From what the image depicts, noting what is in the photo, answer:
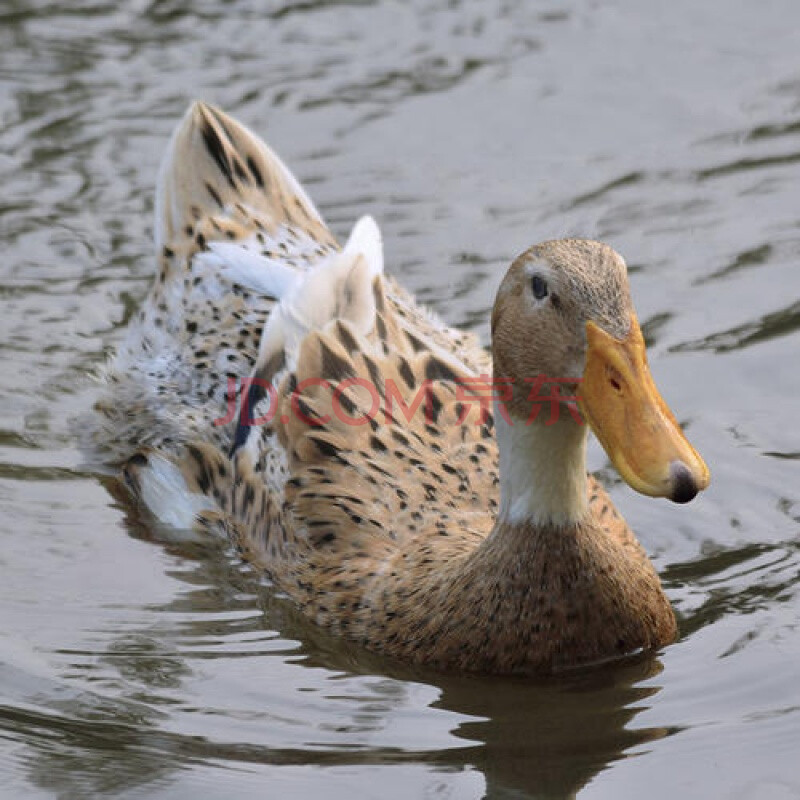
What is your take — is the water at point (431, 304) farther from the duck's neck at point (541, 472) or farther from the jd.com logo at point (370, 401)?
the jd.com logo at point (370, 401)

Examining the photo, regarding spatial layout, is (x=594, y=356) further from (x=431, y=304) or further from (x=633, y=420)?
(x=431, y=304)

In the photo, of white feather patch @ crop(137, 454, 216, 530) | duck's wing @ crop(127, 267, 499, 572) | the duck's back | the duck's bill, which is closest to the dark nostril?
the duck's bill

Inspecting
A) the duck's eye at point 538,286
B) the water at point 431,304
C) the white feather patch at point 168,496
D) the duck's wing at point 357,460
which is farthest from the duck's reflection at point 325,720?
the duck's eye at point 538,286

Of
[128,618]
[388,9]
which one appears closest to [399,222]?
[388,9]

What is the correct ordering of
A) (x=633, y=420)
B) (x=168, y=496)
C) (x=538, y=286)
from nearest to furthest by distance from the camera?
(x=633, y=420) < (x=538, y=286) < (x=168, y=496)

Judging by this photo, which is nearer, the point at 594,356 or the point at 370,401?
the point at 594,356

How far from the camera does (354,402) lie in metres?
6.96

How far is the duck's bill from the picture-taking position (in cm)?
521

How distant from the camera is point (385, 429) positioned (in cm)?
690

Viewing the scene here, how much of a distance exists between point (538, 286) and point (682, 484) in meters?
0.86

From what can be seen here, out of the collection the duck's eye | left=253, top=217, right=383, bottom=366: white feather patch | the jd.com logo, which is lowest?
the jd.com logo

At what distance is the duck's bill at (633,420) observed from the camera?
5.21m

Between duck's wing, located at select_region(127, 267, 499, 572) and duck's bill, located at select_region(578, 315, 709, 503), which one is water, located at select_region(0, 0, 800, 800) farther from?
duck's bill, located at select_region(578, 315, 709, 503)

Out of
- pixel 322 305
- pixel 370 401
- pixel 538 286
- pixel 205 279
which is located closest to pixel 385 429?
pixel 370 401
